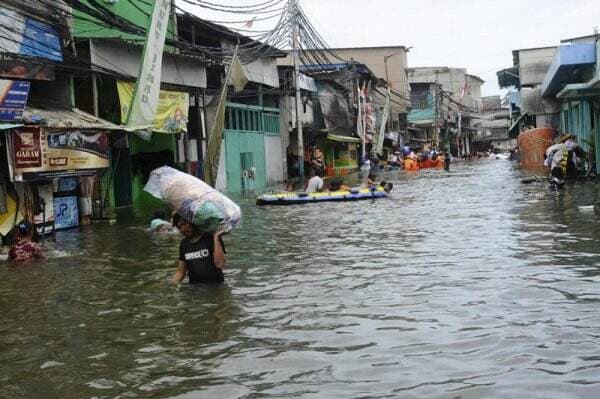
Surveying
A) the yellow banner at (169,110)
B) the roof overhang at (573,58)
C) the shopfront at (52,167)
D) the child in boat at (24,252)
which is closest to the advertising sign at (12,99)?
the shopfront at (52,167)

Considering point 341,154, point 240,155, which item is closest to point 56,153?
point 240,155

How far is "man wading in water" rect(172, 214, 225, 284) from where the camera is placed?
832cm

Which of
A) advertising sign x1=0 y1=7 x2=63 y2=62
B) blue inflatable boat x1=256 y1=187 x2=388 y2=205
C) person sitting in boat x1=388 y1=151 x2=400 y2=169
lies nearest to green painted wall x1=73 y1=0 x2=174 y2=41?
advertising sign x1=0 y1=7 x2=63 y2=62

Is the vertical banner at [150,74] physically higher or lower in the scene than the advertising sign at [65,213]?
higher

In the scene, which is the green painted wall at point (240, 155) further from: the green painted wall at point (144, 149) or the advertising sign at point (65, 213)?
the advertising sign at point (65, 213)

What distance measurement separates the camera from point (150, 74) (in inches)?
583

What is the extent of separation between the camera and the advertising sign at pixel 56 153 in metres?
13.8

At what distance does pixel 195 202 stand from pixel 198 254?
63cm

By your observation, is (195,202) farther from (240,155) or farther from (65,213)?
(240,155)

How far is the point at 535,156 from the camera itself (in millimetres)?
42281

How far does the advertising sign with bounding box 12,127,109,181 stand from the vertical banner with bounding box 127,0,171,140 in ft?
4.63

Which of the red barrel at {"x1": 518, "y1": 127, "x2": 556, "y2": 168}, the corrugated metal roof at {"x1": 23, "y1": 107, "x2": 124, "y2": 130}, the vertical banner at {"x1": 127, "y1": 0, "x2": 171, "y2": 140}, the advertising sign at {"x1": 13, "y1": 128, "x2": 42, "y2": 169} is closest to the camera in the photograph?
the advertising sign at {"x1": 13, "y1": 128, "x2": 42, "y2": 169}

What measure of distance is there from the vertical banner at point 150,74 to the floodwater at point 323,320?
10.2 feet

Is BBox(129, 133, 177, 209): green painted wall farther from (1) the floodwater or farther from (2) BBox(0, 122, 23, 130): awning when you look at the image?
(1) the floodwater
